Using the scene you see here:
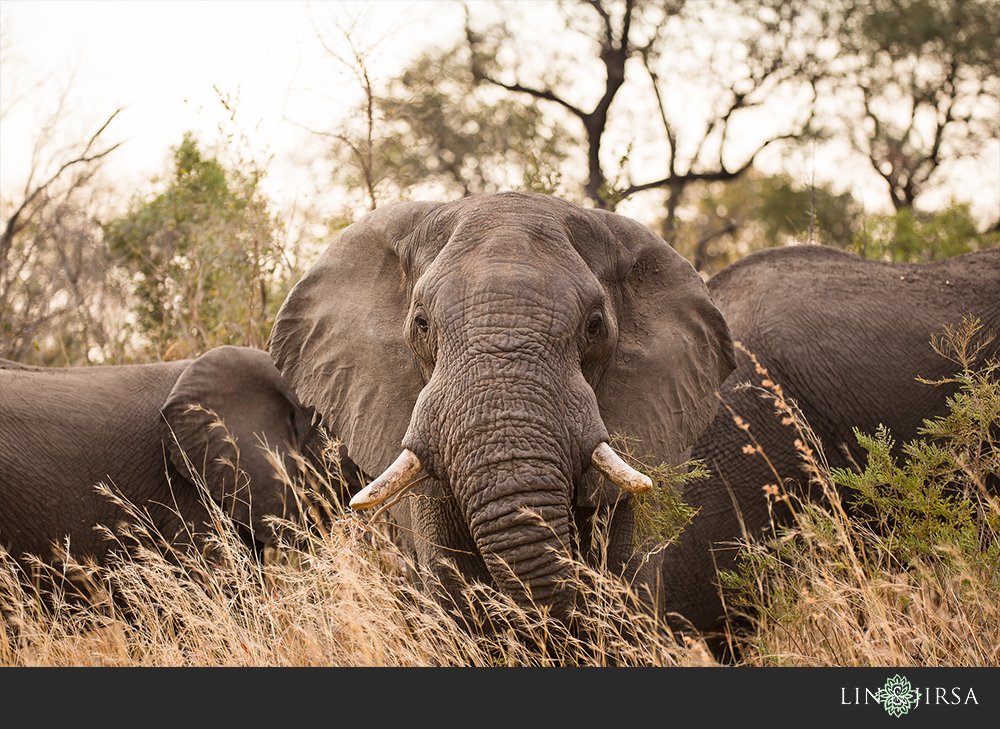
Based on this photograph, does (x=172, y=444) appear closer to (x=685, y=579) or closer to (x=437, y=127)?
(x=685, y=579)

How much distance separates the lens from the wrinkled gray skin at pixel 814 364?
5.48m

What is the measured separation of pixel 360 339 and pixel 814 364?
9.33 feet

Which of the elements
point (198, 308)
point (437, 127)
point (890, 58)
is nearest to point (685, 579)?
point (198, 308)

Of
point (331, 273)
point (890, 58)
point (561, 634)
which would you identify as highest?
point (890, 58)

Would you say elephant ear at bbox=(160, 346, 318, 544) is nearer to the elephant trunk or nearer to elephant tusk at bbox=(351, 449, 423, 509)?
elephant tusk at bbox=(351, 449, 423, 509)

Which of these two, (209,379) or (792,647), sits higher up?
(209,379)

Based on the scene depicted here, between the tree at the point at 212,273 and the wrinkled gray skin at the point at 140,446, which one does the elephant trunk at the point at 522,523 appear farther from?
the tree at the point at 212,273

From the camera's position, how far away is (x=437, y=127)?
20453 millimetres

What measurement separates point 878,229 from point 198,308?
9.98 metres

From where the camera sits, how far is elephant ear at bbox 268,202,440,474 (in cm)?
427
